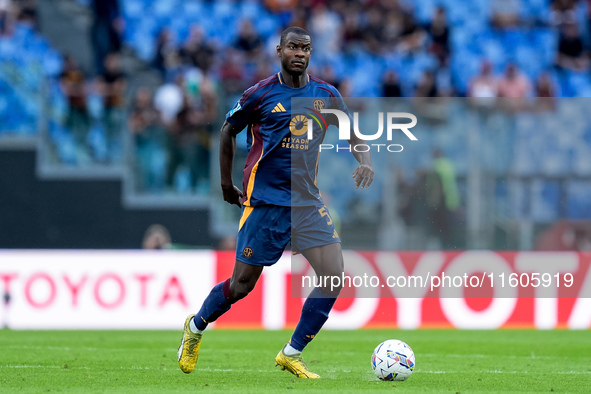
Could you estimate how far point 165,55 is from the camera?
1541cm

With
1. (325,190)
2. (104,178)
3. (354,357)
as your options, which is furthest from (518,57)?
(354,357)

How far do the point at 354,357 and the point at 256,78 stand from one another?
7.05m

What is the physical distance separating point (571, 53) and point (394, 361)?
11305 millimetres

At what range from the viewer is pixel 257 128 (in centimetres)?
649

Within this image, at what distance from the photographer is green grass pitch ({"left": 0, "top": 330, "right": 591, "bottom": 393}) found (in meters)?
6.25

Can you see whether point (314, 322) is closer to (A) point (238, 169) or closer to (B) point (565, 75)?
(A) point (238, 169)

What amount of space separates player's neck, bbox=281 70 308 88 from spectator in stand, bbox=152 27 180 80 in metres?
8.92

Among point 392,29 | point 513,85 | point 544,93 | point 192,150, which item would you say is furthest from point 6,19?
point 544,93

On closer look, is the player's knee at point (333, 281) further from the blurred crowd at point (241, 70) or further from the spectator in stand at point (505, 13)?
the spectator in stand at point (505, 13)

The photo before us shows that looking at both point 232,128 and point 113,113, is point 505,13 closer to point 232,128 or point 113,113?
point 113,113

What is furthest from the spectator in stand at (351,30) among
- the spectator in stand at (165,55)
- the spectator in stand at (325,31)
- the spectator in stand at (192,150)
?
the spectator in stand at (192,150)

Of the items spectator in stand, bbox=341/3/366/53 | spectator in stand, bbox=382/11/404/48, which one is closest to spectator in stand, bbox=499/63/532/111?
spectator in stand, bbox=382/11/404/48

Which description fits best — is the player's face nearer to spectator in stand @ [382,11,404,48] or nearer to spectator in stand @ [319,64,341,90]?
spectator in stand @ [319,64,341,90]

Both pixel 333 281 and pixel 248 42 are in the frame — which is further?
pixel 248 42
